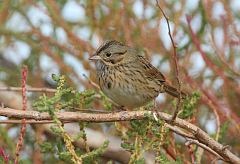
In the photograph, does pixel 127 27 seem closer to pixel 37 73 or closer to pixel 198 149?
pixel 37 73

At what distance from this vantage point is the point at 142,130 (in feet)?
8.68

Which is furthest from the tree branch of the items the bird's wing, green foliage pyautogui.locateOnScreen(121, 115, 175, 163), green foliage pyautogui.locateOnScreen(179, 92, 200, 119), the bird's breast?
the bird's wing

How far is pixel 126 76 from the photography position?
162 inches

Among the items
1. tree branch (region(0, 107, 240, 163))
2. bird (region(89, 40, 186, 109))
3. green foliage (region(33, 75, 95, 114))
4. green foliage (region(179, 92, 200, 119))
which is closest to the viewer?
green foliage (region(33, 75, 95, 114))

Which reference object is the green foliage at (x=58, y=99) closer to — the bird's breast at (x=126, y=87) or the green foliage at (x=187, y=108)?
the green foliage at (x=187, y=108)

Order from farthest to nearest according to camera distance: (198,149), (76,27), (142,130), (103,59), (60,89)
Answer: (76,27), (103,59), (198,149), (142,130), (60,89)

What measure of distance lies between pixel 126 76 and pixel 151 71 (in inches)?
7.3

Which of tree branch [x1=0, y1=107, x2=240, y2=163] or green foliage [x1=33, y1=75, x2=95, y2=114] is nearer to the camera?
green foliage [x1=33, y1=75, x2=95, y2=114]

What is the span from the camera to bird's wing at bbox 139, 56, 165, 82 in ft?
13.5

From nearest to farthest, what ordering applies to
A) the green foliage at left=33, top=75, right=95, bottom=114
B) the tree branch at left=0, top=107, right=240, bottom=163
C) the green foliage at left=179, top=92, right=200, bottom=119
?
the green foliage at left=33, top=75, right=95, bottom=114, the tree branch at left=0, top=107, right=240, bottom=163, the green foliage at left=179, top=92, right=200, bottom=119

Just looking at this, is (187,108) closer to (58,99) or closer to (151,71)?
(58,99)

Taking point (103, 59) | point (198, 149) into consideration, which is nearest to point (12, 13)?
point (103, 59)

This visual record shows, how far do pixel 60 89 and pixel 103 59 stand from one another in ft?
6.25

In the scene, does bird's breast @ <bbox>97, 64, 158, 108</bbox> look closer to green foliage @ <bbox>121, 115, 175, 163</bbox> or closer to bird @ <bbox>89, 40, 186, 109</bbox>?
bird @ <bbox>89, 40, 186, 109</bbox>
